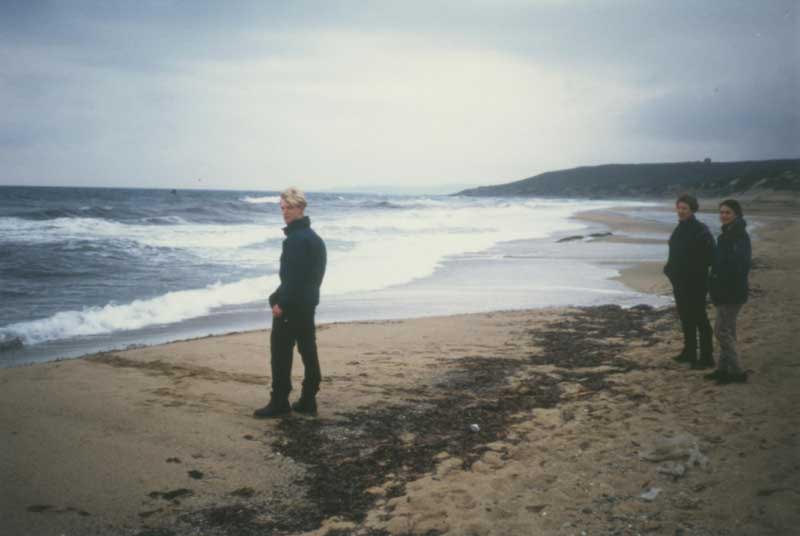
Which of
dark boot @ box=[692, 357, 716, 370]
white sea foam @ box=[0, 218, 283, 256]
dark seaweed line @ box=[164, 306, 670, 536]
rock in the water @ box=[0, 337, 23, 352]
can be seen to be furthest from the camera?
white sea foam @ box=[0, 218, 283, 256]

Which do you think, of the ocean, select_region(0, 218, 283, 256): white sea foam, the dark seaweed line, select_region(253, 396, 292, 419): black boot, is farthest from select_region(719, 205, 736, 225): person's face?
select_region(0, 218, 283, 256): white sea foam

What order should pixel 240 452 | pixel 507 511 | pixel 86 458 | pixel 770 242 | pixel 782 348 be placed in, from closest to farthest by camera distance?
pixel 507 511 < pixel 86 458 < pixel 240 452 < pixel 782 348 < pixel 770 242

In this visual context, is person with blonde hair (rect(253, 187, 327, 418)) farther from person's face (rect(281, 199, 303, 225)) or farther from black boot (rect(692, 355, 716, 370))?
black boot (rect(692, 355, 716, 370))

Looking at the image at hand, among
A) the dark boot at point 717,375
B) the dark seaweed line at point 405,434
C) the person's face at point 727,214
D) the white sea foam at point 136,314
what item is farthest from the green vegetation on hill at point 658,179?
the dark boot at point 717,375

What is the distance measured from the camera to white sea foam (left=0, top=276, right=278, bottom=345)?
8.97 meters

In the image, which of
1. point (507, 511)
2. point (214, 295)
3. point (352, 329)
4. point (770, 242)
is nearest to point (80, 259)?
point (214, 295)

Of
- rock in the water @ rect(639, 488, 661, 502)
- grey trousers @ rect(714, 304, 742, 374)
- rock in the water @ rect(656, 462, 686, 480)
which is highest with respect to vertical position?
grey trousers @ rect(714, 304, 742, 374)

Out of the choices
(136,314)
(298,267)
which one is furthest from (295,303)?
(136,314)

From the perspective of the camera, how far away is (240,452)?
14.0 feet

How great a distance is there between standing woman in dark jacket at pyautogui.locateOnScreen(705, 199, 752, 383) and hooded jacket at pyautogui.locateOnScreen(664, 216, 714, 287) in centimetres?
67

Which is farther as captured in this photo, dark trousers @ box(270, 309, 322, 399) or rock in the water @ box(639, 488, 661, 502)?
dark trousers @ box(270, 309, 322, 399)

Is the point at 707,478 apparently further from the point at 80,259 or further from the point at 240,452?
the point at 80,259

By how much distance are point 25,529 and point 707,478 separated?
400 cm

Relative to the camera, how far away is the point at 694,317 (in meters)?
6.35
